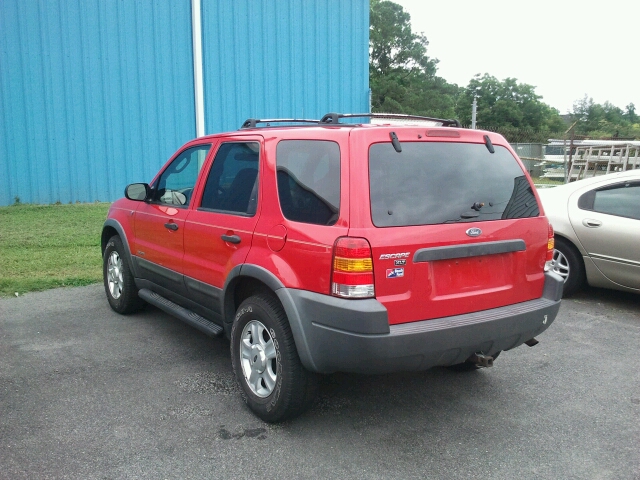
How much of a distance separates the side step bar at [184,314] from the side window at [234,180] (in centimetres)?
84

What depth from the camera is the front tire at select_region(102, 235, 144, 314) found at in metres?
5.74

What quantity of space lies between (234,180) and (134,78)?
37.5 ft

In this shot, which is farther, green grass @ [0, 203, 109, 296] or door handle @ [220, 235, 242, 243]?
green grass @ [0, 203, 109, 296]

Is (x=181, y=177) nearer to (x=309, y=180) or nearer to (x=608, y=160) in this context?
(x=309, y=180)

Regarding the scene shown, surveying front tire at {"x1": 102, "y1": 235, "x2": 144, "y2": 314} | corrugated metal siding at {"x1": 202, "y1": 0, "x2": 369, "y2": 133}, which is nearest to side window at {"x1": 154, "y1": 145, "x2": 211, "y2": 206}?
front tire at {"x1": 102, "y1": 235, "x2": 144, "y2": 314}

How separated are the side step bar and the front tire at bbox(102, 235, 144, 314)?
33cm

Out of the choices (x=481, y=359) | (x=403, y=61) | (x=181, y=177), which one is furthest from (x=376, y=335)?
(x=403, y=61)

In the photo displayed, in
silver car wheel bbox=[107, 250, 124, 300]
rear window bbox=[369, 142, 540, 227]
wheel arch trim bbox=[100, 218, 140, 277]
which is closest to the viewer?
rear window bbox=[369, 142, 540, 227]

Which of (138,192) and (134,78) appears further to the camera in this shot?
(134,78)

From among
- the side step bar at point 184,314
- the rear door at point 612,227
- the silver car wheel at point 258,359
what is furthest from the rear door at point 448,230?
the rear door at point 612,227

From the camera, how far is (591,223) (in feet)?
20.5

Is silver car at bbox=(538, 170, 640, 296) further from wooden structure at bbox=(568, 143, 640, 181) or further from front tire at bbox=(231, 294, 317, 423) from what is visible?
wooden structure at bbox=(568, 143, 640, 181)

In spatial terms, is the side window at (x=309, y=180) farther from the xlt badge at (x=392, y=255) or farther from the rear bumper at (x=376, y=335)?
the rear bumper at (x=376, y=335)

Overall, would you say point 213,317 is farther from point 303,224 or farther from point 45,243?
point 45,243
